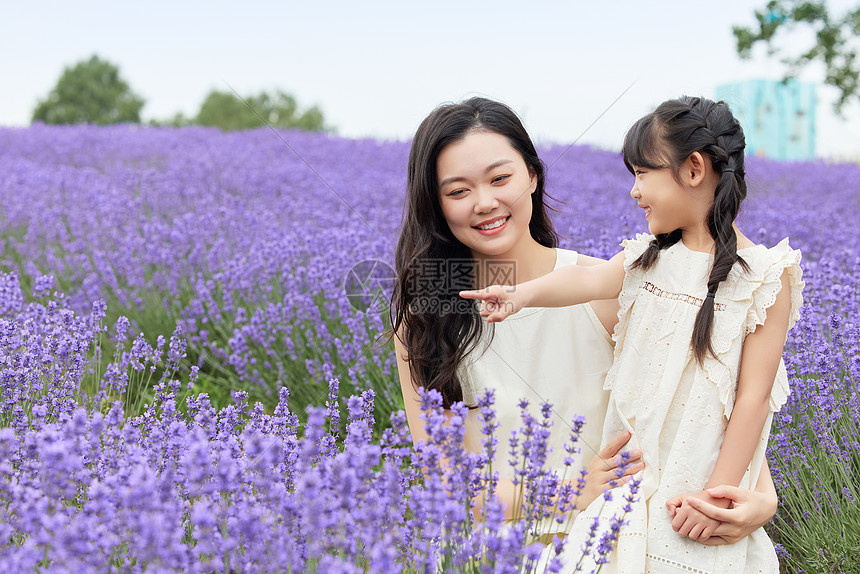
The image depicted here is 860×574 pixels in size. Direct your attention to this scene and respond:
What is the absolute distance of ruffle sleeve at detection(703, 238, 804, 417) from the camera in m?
1.69

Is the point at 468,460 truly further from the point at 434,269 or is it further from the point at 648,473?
the point at 434,269

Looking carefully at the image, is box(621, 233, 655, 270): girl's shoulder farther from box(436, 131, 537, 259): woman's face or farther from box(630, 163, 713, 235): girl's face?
box(436, 131, 537, 259): woman's face

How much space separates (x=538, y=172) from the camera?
85.7 inches

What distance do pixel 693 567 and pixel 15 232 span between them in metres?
4.43

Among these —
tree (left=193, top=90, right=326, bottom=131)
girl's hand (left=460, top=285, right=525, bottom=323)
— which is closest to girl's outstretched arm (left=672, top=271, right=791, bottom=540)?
girl's hand (left=460, top=285, right=525, bottom=323)

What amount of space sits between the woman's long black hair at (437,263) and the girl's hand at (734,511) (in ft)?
2.23

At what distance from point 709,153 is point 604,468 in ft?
2.54

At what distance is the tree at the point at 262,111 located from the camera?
1294 inches

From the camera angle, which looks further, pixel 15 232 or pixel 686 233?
pixel 15 232

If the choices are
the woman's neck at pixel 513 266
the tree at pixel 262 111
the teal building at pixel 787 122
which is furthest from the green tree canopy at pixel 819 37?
the tree at pixel 262 111

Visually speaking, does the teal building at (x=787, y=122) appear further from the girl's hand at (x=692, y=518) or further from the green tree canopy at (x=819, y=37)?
the girl's hand at (x=692, y=518)

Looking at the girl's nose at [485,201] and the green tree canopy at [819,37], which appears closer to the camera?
A: the girl's nose at [485,201]

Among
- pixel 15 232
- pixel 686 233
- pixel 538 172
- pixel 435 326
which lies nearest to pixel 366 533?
pixel 435 326

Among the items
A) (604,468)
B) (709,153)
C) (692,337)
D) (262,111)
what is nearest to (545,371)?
(604,468)
